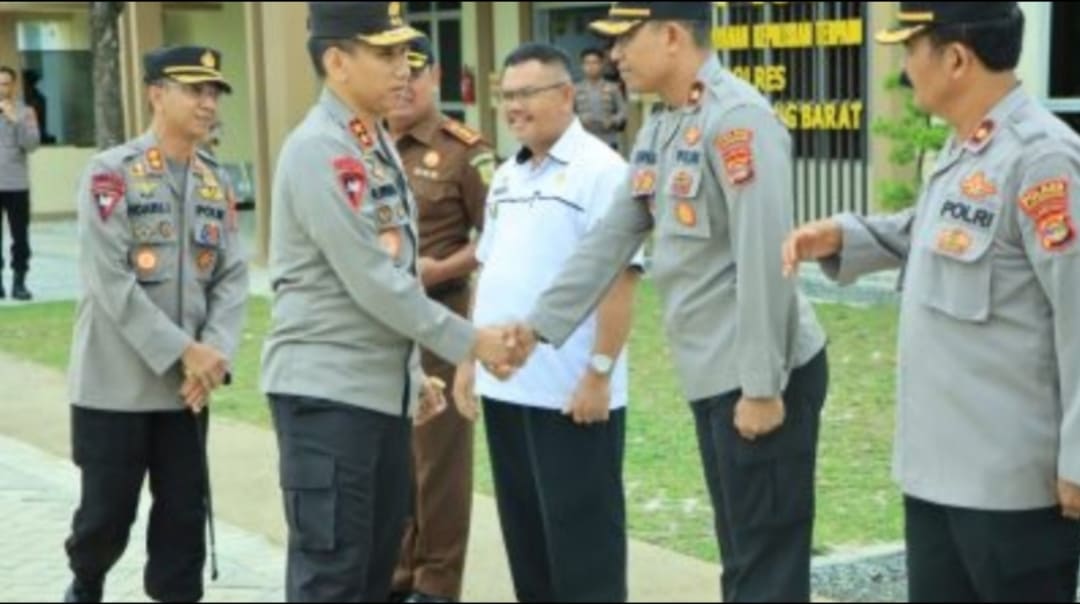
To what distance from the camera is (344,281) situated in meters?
3.44

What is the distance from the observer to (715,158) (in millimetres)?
3494

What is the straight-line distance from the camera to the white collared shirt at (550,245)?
4.11 m

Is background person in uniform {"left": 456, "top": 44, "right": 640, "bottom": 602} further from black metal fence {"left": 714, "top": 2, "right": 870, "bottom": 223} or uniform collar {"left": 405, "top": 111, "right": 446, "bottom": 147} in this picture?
black metal fence {"left": 714, "top": 2, "right": 870, "bottom": 223}

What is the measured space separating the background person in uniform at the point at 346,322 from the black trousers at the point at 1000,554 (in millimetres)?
1140

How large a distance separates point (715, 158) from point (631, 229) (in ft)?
1.56

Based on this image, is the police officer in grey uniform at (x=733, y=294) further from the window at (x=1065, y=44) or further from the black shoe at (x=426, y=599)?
the window at (x=1065, y=44)

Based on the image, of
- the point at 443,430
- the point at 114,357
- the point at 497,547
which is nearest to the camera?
the point at 114,357

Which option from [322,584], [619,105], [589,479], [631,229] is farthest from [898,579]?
[619,105]

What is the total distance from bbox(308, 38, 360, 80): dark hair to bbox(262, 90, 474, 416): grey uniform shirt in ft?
0.29

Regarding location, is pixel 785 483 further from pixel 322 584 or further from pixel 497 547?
pixel 497 547

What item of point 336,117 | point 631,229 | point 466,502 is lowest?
point 466,502

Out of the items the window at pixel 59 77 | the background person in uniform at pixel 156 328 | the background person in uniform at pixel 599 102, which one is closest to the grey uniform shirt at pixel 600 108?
the background person in uniform at pixel 599 102

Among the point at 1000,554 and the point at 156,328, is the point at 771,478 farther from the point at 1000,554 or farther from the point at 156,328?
the point at 156,328

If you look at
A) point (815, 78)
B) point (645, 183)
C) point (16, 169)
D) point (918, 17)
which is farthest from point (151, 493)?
point (815, 78)
